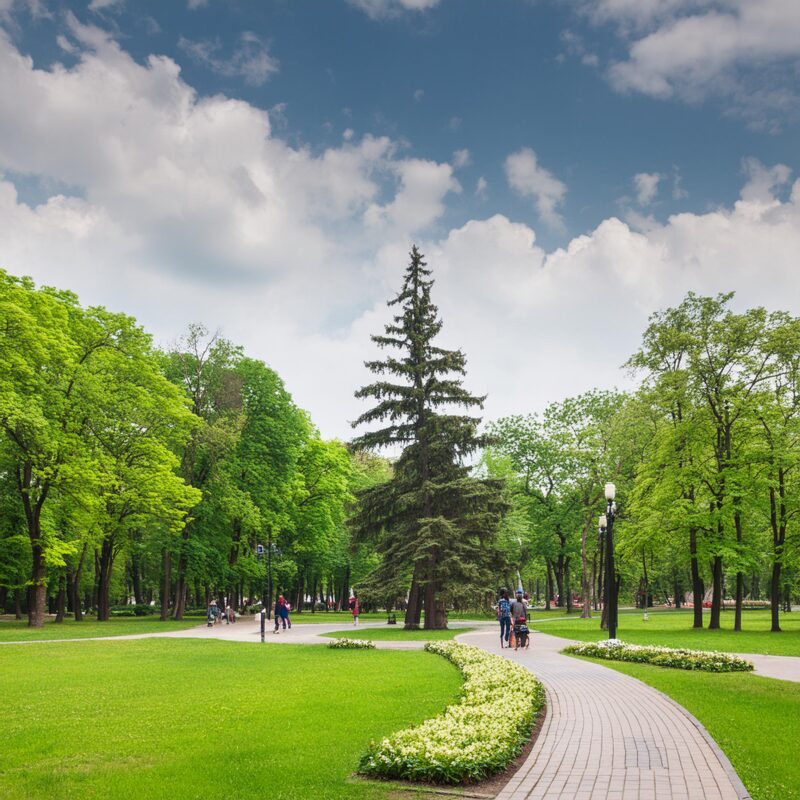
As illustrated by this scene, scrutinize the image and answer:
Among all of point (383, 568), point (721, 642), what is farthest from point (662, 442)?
point (383, 568)

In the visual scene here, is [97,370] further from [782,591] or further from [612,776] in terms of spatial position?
[782,591]

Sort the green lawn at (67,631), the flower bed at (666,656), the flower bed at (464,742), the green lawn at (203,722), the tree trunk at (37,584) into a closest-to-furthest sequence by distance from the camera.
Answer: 1. the green lawn at (203,722)
2. the flower bed at (464,742)
3. the flower bed at (666,656)
4. the green lawn at (67,631)
5. the tree trunk at (37,584)

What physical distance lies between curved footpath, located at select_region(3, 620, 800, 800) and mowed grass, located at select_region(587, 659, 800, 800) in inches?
9.3

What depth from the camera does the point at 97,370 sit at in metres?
35.9

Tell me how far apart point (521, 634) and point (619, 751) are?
15.1 meters

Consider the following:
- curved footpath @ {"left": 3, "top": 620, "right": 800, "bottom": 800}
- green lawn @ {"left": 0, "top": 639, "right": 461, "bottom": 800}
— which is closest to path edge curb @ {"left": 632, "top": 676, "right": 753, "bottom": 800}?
curved footpath @ {"left": 3, "top": 620, "right": 800, "bottom": 800}

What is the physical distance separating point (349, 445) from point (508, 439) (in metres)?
24.2

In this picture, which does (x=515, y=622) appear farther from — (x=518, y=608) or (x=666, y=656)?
(x=666, y=656)

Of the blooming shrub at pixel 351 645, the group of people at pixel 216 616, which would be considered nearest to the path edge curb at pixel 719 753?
the blooming shrub at pixel 351 645

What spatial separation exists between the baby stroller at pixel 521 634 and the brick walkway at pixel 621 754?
31.1ft

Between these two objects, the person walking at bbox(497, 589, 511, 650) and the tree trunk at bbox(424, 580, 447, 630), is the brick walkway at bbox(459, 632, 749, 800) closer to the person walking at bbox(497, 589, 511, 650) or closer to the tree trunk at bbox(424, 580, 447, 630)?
the person walking at bbox(497, 589, 511, 650)

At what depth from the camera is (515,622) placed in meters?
23.2

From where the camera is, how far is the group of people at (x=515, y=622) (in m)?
23.0

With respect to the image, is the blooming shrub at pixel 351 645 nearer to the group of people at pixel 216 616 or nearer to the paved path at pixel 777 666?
the paved path at pixel 777 666
